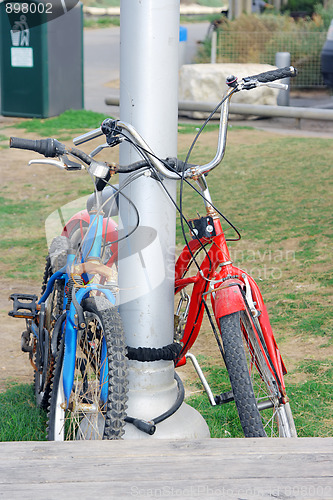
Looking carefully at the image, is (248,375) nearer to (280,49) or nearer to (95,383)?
(95,383)

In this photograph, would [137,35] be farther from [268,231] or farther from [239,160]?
[239,160]

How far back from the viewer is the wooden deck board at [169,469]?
2197 millimetres

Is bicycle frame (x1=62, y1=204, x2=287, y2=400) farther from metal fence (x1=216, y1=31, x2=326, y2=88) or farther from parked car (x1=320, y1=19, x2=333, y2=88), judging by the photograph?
metal fence (x1=216, y1=31, x2=326, y2=88)

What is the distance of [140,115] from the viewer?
3182 mm

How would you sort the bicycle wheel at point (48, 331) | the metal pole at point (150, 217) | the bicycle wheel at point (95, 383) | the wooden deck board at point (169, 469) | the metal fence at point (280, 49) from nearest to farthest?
the wooden deck board at point (169, 469) → the bicycle wheel at point (95, 383) → the metal pole at point (150, 217) → the bicycle wheel at point (48, 331) → the metal fence at point (280, 49)

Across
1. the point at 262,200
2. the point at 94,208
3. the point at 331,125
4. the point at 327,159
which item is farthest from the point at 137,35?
the point at 331,125

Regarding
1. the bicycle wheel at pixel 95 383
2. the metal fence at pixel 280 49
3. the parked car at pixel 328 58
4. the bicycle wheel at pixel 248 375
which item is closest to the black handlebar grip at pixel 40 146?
the bicycle wheel at pixel 95 383

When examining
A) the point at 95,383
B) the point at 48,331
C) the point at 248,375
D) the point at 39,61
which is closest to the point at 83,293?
the point at 95,383

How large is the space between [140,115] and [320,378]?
199 centimetres

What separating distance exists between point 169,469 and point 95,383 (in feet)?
3.20

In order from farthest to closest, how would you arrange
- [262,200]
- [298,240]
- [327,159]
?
[327,159] → [262,200] → [298,240]

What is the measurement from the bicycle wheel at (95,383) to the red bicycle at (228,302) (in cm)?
35

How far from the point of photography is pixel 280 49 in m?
16.4

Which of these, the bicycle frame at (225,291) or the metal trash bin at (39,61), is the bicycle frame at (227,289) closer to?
the bicycle frame at (225,291)
